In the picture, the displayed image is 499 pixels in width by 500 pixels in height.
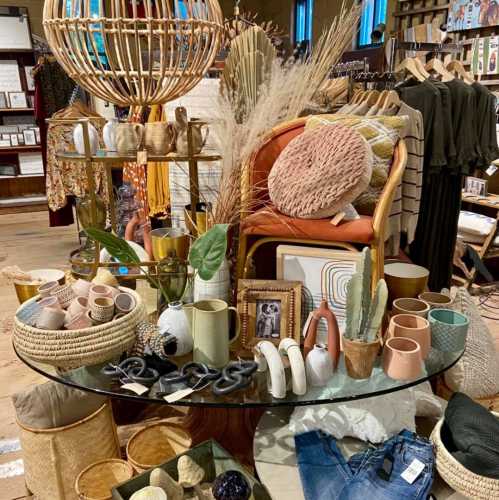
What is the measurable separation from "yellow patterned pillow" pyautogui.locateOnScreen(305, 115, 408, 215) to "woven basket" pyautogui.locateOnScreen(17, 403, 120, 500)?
3.66 ft

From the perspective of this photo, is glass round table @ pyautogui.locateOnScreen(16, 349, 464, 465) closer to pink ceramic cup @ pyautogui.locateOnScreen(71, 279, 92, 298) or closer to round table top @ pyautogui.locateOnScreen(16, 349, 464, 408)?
round table top @ pyautogui.locateOnScreen(16, 349, 464, 408)

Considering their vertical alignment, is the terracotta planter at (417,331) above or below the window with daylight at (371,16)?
below

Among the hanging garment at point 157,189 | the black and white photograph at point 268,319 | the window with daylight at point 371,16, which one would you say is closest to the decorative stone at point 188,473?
the black and white photograph at point 268,319

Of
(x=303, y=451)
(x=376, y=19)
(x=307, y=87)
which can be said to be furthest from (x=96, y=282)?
(x=376, y=19)

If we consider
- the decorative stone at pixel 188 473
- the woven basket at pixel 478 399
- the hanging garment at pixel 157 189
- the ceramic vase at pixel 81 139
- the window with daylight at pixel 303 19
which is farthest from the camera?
the window with daylight at pixel 303 19

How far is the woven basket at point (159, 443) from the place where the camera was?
1.57m

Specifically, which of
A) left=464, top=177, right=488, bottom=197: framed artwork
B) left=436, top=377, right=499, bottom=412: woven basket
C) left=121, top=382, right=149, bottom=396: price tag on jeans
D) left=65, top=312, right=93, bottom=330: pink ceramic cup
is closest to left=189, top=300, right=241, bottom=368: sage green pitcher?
left=121, top=382, right=149, bottom=396: price tag on jeans

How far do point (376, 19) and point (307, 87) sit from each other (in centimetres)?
414

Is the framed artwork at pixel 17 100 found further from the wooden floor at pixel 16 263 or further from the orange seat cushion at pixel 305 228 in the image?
the orange seat cushion at pixel 305 228

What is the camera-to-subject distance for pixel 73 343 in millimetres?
1166

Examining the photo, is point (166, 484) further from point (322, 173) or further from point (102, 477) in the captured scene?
point (322, 173)

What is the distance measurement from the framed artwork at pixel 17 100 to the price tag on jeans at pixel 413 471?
5709mm

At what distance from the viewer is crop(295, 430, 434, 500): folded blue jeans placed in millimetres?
1269

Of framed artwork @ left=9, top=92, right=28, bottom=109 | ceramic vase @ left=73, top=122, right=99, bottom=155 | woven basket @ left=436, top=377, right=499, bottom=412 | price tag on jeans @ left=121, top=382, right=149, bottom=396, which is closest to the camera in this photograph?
price tag on jeans @ left=121, top=382, right=149, bottom=396
